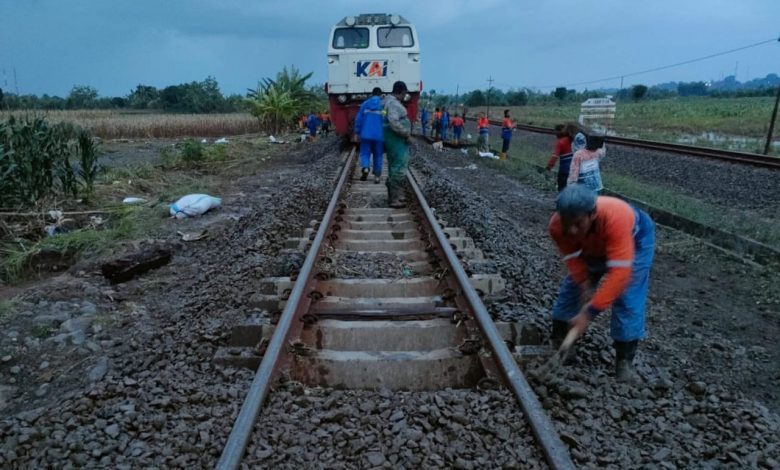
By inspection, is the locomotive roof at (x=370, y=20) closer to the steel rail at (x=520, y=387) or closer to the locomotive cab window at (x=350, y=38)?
the locomotive cab window at (x=350, y=38)

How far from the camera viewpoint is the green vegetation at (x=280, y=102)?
2772 cm

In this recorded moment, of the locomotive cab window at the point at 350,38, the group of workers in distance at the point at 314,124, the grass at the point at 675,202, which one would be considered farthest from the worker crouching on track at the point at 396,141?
the group of workers in distance at the point at 314,124

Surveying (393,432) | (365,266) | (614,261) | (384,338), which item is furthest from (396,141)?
(393,432)

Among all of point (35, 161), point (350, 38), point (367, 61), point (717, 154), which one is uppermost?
point (350, 38)

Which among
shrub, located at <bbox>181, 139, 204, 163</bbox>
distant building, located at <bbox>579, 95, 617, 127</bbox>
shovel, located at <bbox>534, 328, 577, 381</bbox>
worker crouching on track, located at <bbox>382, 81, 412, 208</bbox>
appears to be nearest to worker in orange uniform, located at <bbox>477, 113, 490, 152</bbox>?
distant building, located at <bbox>579, 95, 617, 127</bbox>

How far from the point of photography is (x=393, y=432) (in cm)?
280

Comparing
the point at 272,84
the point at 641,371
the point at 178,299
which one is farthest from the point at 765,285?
the point at 272,84

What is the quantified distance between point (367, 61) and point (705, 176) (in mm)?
8425

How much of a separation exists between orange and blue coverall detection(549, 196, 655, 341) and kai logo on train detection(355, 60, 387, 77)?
12036 millimetres

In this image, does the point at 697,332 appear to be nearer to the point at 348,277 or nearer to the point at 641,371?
the point at 641,371

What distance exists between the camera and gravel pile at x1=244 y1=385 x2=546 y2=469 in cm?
261

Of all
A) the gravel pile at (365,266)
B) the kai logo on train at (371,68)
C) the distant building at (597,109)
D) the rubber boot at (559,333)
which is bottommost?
the rubber boot at (559,333)

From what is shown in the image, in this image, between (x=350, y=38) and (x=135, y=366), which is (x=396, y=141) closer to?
(x=135, y=366)

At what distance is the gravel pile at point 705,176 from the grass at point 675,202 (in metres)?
0.47
